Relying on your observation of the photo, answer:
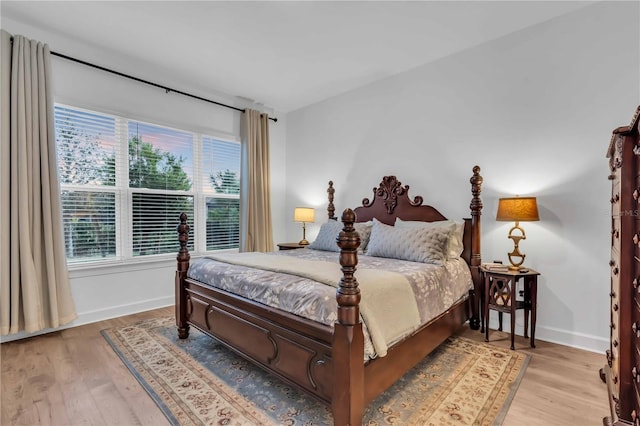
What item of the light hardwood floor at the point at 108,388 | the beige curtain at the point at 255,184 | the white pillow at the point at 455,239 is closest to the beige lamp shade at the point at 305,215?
the beige curtain at the point at 255,184

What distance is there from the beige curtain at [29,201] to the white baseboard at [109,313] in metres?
0.15

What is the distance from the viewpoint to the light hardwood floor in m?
1.69

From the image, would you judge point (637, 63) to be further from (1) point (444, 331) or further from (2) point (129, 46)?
(2) point (129, 46)

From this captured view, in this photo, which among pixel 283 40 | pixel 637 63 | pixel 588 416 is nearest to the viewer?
pixel 588 416

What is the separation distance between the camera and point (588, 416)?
1679 mm

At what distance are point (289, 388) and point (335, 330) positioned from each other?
2.55ft

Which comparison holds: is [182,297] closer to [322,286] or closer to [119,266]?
[119,266]

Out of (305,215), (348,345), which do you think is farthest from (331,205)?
(348,345)

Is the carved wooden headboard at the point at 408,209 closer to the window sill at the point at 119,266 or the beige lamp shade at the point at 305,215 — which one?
the beige lamp shade at the point at 305,215

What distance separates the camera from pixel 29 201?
8.84 feet

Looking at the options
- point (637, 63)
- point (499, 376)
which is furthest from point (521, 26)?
point (499, 376)

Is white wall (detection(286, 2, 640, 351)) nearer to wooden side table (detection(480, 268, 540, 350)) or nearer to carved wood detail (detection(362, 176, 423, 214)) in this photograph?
carved wood detail (detection(362, 176, 423, 214))

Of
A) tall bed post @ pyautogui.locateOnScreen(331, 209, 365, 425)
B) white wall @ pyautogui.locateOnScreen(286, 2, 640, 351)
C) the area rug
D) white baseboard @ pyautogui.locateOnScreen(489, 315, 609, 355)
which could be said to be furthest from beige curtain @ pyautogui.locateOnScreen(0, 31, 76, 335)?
white baseboard @ pyautogui.locateOnScreen(489, 315, 609, 355)

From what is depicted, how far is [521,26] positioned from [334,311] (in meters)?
3.06
